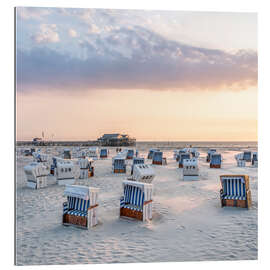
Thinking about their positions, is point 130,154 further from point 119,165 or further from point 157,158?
point 119,165

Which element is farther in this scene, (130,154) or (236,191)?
(130,154)

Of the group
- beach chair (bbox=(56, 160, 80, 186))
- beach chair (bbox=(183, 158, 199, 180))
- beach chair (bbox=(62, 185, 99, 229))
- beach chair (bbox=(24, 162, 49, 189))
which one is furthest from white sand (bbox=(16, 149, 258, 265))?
beach chair (bbox=(183, 158, 199, 180))

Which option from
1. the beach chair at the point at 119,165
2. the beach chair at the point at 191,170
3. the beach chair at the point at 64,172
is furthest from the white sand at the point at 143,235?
the beach chair at the point at 119,165

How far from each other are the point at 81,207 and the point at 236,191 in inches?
206

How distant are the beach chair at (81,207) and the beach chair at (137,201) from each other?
100 cm

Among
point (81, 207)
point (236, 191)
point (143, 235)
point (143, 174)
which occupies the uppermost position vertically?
point (143, 174)

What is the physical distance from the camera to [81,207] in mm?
6703

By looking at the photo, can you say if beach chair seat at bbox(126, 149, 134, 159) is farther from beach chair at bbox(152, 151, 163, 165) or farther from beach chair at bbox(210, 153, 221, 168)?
beach chair at bbox(210, 153, 221, 168)

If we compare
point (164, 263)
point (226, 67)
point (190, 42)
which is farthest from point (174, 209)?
point (190, 42)

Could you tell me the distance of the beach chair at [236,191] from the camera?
8.06m

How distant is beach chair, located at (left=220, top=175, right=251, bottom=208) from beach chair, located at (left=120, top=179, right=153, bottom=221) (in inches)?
113

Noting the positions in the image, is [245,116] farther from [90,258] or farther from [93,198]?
[90,258]

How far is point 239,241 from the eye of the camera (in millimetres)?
5883

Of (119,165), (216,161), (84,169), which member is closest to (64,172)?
(84,169)
